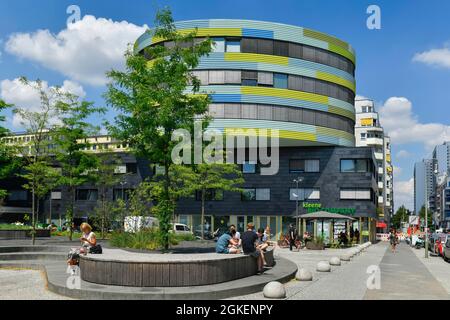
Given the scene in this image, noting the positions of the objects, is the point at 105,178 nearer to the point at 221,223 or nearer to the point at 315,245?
the point at 221,223

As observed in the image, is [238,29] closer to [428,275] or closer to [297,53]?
[297,53]

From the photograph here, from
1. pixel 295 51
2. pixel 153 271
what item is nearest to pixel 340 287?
pixel 153 271

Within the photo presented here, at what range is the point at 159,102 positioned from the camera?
61.3 feet

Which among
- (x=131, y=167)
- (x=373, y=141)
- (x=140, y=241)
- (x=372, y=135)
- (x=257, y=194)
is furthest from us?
(x=372, y=135)

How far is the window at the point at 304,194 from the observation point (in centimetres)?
5650

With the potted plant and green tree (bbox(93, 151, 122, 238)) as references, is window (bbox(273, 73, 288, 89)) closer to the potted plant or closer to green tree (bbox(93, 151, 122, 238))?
green tree (bbox(93, 151, 122, 238))

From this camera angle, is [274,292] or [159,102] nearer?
[274,292]

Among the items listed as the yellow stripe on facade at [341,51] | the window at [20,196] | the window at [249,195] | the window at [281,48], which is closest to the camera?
the window at [281,48]

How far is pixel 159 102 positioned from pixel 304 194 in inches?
1575

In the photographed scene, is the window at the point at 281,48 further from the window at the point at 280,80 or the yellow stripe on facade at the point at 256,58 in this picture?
the window at the point at 280,80

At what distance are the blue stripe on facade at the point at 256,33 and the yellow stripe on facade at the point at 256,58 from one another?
1.97 meters

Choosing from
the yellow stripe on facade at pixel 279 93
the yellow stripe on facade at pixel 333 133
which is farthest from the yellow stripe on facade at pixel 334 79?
the yellow stripe on facade at pixel 333 133
